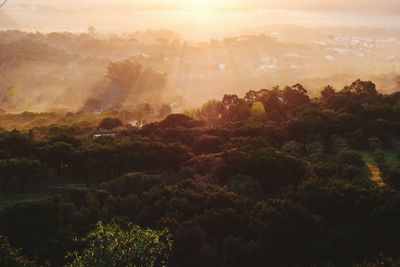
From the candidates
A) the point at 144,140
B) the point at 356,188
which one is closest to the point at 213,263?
the point at 356,188

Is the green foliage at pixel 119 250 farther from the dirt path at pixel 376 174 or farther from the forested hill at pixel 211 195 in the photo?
the dirt path at pixel 376 174

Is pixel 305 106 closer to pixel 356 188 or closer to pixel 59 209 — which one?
pixel 356 188

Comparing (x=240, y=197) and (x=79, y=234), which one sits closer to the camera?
(x=79, y=234)

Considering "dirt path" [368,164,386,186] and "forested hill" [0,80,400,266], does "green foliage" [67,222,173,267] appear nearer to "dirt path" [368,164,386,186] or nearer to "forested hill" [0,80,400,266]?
"forested hill" [0,80,400,266]

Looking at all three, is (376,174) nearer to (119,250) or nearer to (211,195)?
(211,195)

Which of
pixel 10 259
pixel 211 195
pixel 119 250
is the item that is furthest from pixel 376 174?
pixel 10 259

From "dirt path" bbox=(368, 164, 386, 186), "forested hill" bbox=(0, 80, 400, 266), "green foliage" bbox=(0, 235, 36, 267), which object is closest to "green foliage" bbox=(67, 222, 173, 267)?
"forested hill" bbox=(0, 80, 400, 266)
